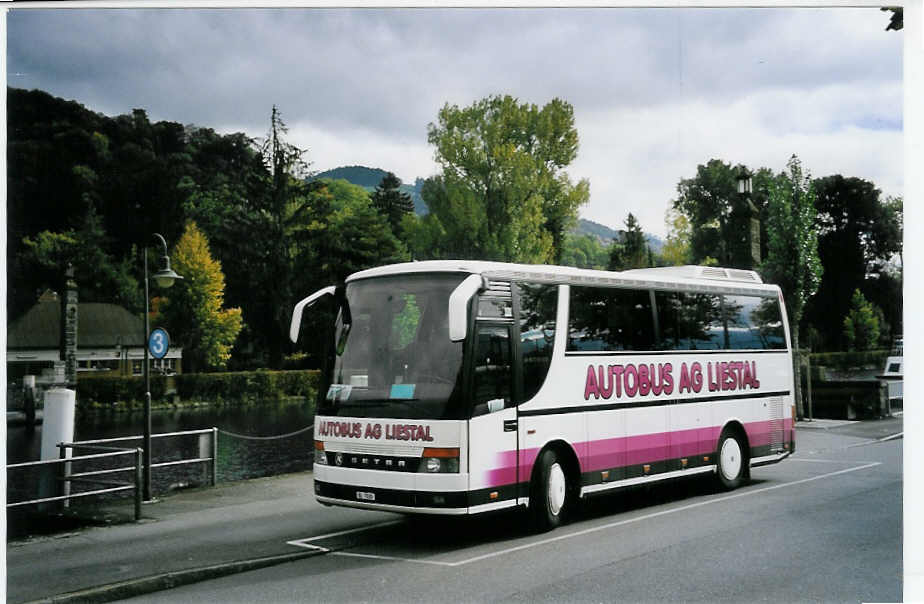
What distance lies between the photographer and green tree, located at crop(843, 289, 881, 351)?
23.4 meters

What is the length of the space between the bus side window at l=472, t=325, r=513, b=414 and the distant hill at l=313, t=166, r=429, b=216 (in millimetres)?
16780

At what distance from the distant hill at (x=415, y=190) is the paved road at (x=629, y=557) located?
16713mm

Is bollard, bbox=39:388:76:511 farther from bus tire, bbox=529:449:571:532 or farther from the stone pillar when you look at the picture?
the stone pillar

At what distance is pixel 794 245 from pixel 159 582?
70.8ft

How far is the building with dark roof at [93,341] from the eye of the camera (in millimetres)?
20328

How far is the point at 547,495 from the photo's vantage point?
35.3 ft

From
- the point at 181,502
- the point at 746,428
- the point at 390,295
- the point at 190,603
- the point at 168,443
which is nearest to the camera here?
the point at 190,603

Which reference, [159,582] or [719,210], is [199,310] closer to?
[719,210]

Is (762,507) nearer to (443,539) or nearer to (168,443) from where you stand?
(443,539)

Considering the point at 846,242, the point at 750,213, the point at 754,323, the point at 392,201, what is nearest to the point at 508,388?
the point at 754,323

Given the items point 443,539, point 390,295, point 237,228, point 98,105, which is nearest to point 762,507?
point 443,539

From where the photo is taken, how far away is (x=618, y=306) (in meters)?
12.3

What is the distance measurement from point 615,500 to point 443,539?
Result: 3675 mm

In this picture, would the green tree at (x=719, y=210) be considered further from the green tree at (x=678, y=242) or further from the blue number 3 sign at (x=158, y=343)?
the blue number 3 sign at (x=158, y=343)
